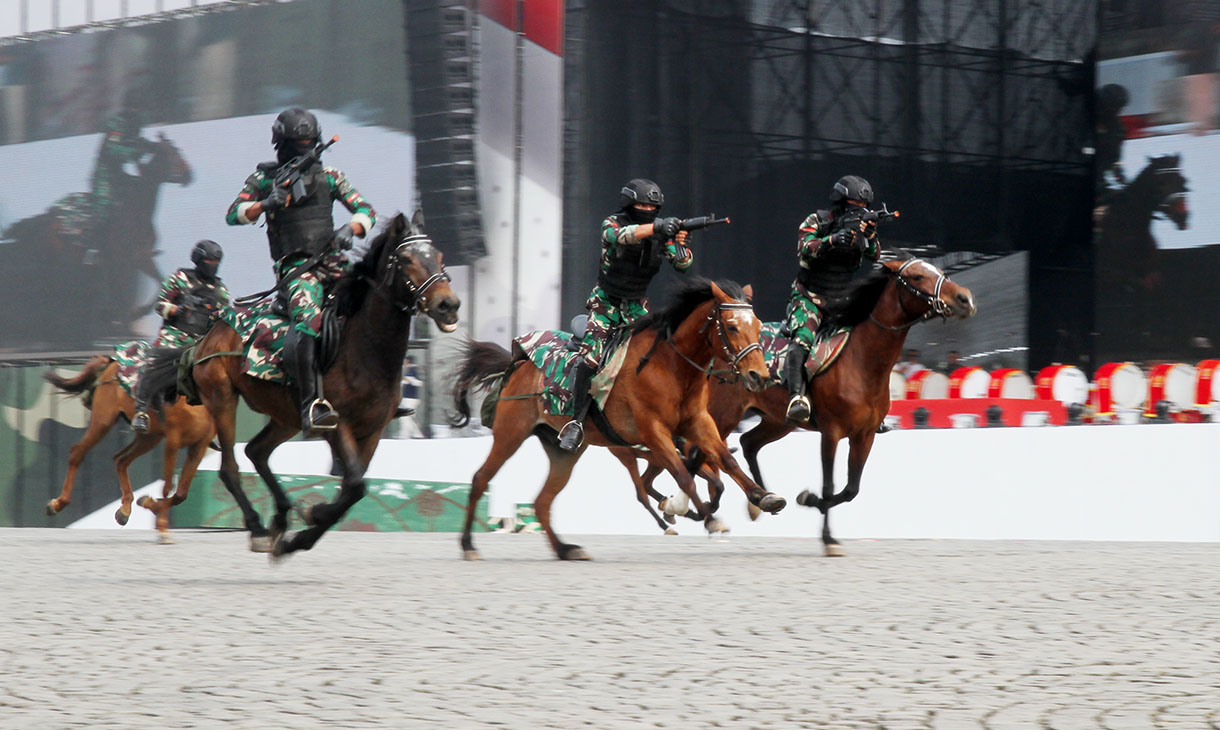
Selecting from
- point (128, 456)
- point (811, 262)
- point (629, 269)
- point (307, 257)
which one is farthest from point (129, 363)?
point (811, 262)

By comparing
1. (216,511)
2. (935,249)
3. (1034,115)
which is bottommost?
(216,511)

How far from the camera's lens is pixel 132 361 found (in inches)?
677

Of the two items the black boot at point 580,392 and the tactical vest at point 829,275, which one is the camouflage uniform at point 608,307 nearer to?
the black boot at point 580,392

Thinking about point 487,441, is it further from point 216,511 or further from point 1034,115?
point 1034,115

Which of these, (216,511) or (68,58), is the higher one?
(68,58)

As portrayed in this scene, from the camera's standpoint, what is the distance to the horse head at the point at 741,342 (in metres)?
11.2

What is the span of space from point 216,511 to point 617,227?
33.5ft

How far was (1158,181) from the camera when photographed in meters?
23.7

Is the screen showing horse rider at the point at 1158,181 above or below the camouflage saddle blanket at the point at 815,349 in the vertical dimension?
above

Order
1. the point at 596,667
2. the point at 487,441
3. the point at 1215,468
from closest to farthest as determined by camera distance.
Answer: the point at 596,667 < the point at 1215,468 < the point at 487,441

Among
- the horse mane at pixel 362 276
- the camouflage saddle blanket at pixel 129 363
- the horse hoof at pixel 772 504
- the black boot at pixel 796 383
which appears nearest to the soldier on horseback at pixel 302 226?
the horse mane at pixel 362 276

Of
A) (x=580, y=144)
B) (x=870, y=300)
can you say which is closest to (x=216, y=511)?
(x=580, y=144)

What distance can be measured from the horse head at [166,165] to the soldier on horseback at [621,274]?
790 inches

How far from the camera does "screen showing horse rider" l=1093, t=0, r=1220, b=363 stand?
2291 centimetres
